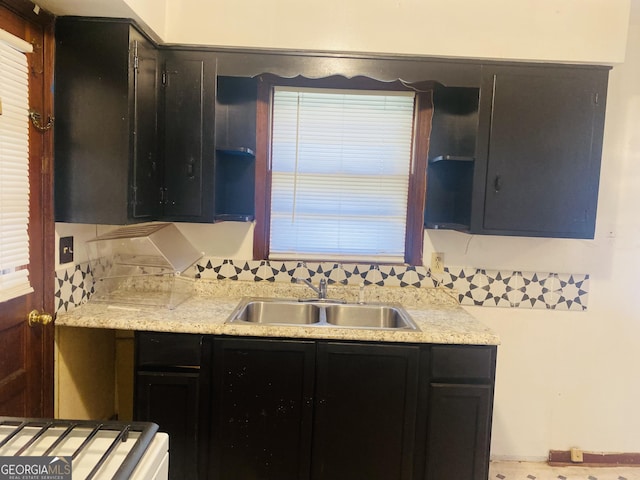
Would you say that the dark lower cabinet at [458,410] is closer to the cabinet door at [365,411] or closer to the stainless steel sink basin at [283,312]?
the cabinet door at [365,411]

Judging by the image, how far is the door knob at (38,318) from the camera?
67.9 inches

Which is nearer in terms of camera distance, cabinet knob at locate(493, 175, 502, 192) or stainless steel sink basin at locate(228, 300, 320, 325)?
cabinet knob at locate(493, 175, 502, 192)

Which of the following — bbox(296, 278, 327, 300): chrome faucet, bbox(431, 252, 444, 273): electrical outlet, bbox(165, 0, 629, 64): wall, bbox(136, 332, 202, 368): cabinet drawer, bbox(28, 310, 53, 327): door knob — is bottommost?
bbox(136, 332, 202, 368): cabinet drawer

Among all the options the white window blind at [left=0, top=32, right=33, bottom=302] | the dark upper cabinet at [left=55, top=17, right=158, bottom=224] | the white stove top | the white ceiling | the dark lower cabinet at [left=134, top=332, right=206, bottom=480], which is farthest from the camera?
the dark lower cabinet at [left=134, top=332, right=206, bottom=480]

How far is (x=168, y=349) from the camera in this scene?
1914mm

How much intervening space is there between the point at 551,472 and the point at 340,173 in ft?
6.75

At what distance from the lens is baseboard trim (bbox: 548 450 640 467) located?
2545 millimetres

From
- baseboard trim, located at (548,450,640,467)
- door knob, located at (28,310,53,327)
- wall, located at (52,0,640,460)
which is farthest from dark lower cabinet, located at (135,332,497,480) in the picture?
baseboard trim, located at (548,450,640,467)

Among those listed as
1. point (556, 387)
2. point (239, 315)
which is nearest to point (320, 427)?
point (239, 315)

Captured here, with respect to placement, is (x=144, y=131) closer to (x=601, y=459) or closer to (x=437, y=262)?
(x=437, y=262)

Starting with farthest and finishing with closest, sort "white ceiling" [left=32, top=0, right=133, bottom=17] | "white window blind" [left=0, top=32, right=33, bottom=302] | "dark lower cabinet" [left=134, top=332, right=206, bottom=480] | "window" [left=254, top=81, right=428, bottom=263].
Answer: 1. "window" [left=254, top=81, right=428, bottom=263]
2. "dark lower cabinet" [left=134, top=332, right=206, bottom=480]
3. "white ceiling" [left=32, top=0, right=133, bottom=17]
4. "white window blind" [left=0, top=32, right=33, bottom=302]

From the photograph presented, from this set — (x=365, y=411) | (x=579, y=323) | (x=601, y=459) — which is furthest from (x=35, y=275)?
(x=601, y=459)

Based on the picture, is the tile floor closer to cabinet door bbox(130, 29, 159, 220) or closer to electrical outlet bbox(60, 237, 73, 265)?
cabinet door bbox(130, 29, 159, 220)

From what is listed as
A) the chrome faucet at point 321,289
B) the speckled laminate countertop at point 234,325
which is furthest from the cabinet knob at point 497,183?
the chrome faucet at point 321,289
